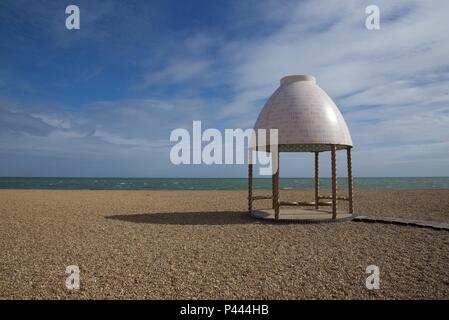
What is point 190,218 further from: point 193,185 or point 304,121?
point 193,185

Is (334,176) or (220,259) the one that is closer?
(220,259)

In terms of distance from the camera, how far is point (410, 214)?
19078 mm

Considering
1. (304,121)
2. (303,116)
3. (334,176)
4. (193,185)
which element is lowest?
(193,185)

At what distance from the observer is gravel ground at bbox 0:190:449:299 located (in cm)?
747

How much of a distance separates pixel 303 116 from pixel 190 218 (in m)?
7.56

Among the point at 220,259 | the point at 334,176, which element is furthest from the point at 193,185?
the point at 220,259

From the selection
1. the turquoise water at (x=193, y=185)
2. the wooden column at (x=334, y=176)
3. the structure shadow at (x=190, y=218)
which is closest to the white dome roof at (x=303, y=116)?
the wooden column at (x=334, y=176)

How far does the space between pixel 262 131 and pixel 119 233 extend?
26.4 ft

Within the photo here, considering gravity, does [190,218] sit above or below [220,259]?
above

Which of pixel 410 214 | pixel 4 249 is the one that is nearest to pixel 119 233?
pixel 4 249

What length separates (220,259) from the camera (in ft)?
32.2

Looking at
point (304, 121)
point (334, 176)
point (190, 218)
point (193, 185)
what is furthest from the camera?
point (193, 185)

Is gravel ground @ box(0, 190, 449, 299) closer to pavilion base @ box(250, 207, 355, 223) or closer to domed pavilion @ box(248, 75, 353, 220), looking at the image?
pavilion base @ box(250, 207, 355, 223)
